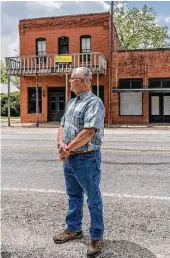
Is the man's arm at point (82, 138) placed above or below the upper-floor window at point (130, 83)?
below

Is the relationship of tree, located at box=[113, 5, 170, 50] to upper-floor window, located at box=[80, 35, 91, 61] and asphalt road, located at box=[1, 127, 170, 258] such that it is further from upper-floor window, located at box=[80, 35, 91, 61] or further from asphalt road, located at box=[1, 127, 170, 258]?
asphalt road, located at box=[1, 127, 170, 258]

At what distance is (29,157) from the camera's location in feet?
33.4

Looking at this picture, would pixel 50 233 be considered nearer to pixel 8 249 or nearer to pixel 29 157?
pixel 8 249

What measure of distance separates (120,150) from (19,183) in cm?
488

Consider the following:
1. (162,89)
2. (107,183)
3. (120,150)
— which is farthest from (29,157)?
(162,89)

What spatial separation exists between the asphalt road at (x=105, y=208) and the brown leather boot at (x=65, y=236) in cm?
7

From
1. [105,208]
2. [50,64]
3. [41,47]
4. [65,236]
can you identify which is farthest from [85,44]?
[65,236]

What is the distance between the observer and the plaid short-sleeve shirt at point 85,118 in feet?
12.8

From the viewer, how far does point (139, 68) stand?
2708 centimetres

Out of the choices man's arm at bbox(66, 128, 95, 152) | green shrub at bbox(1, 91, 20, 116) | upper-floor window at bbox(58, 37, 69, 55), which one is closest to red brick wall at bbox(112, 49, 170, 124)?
upper-floor window at bbox(58, 37, 69, 55)

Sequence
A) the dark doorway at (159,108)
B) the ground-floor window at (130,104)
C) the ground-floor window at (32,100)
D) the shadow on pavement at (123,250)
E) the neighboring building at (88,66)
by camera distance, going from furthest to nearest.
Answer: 1. the ground-floor window at (32,100)
2. the ground-floor window at (130,104)
3. the dark doorway at (159,108)
4. the neighboring building at (88,66)
5. the shadow on pavement at (123,250)

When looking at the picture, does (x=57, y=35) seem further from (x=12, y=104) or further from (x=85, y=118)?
(x=85, y=118)

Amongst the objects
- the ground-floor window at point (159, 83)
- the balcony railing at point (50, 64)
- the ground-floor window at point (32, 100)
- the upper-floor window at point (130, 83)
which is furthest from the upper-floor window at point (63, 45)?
the ground-floor window at point (159, 83)

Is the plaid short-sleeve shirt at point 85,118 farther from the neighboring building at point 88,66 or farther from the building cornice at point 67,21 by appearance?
the building cornice at point 67,21
